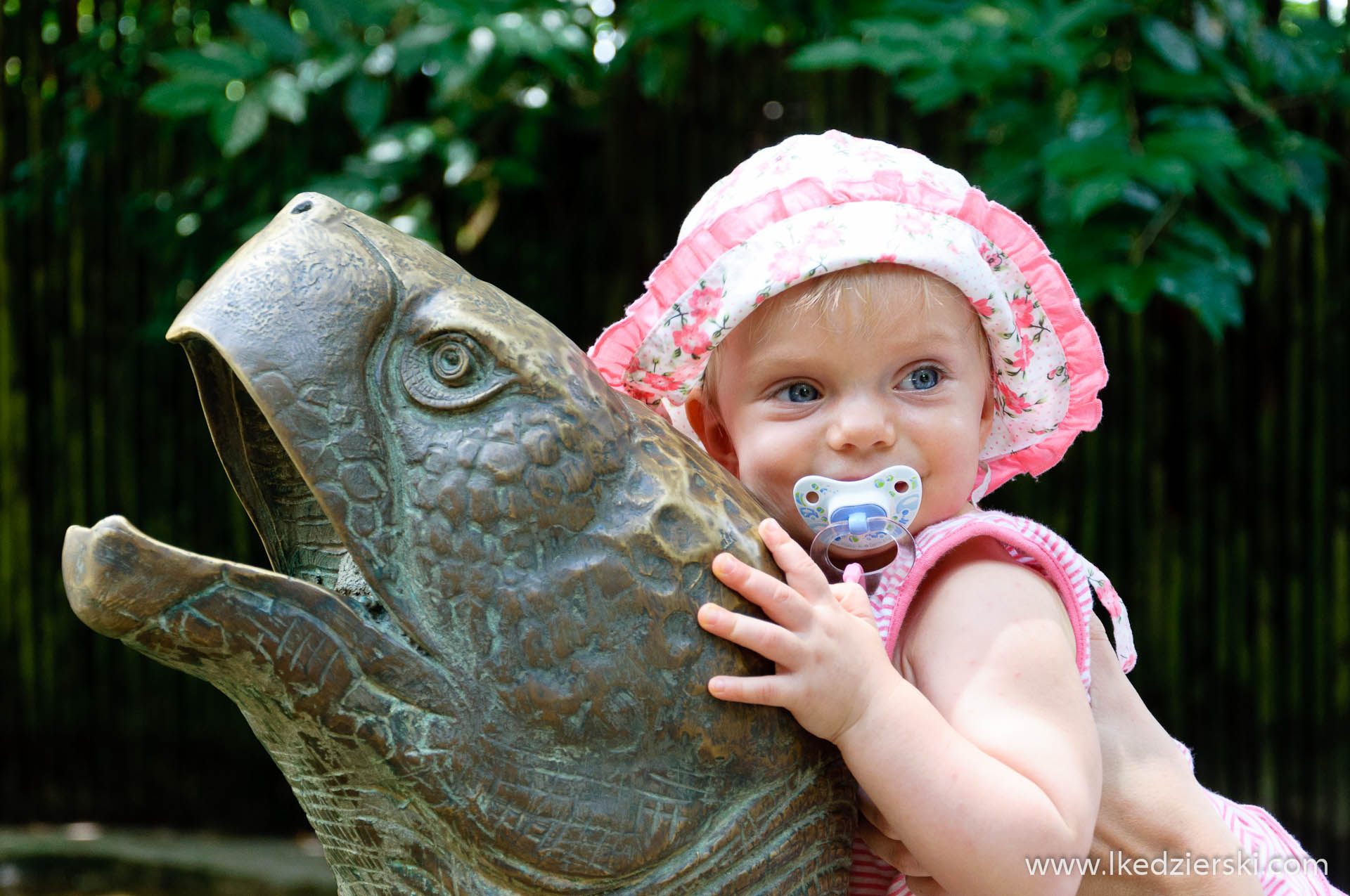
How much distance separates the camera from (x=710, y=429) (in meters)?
1.33

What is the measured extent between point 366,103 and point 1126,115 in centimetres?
180

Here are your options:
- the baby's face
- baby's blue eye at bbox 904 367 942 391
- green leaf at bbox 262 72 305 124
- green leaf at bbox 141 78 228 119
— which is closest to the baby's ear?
the baby's face

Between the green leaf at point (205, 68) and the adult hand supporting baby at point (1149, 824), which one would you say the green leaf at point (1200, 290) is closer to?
the adult hand supporting baby at point (1149, 824)

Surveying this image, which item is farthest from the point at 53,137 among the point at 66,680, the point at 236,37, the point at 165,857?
the point at 165,857

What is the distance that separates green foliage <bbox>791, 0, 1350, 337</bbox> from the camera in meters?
2.47

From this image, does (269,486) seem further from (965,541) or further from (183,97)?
(183,97)

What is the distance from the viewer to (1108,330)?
4.01m

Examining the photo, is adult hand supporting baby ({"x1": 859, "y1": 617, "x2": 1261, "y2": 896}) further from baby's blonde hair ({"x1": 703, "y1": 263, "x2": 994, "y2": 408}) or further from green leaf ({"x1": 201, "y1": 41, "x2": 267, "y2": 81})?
green leaf ({"x1": 201, "y1": 41, "x2": 267, "y2": 81})

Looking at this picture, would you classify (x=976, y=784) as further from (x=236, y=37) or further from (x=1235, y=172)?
(x=236, y=37)

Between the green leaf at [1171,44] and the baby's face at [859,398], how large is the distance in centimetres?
175

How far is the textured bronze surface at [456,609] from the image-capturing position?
0.90 metres

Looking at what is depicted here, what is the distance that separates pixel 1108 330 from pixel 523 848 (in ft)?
11.7

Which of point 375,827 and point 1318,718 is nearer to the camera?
point 375,827

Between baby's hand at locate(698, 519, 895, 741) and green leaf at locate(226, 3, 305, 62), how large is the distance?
2.39 m
